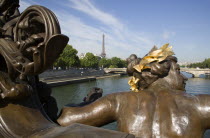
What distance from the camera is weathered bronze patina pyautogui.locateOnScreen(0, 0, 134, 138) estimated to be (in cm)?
128

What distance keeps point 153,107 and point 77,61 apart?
41883mm

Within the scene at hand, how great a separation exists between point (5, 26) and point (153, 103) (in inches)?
56.8

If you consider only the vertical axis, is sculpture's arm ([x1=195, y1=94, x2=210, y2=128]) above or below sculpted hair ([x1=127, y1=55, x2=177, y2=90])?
below

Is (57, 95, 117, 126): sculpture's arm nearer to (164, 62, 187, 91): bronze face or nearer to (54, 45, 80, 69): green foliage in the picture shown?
(164, 62, 187, 91): bronze face

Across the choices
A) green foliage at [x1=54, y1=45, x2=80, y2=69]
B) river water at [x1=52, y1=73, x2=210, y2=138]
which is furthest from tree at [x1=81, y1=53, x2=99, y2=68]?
river water at [x1=52, y1=73, x2=210, y2=138]

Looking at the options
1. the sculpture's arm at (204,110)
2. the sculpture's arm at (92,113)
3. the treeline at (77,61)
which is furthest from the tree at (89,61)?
the sculpture's arm at (204,110)

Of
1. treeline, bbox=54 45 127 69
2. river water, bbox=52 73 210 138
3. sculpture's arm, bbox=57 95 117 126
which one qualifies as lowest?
river water, bbox=52 73 210 138

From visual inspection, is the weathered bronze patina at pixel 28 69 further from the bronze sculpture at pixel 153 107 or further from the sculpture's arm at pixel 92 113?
the bronze sculpture at pixel 153 107

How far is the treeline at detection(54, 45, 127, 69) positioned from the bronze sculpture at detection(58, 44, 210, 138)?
25.9m

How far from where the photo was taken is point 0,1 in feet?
5.90

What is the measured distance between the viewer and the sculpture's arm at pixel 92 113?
1.92 metres

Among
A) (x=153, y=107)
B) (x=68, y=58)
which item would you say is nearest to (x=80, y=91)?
(x=68, y=58)

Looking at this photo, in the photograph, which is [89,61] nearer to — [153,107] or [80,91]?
[80,91]

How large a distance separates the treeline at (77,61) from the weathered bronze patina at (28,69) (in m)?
26.3
